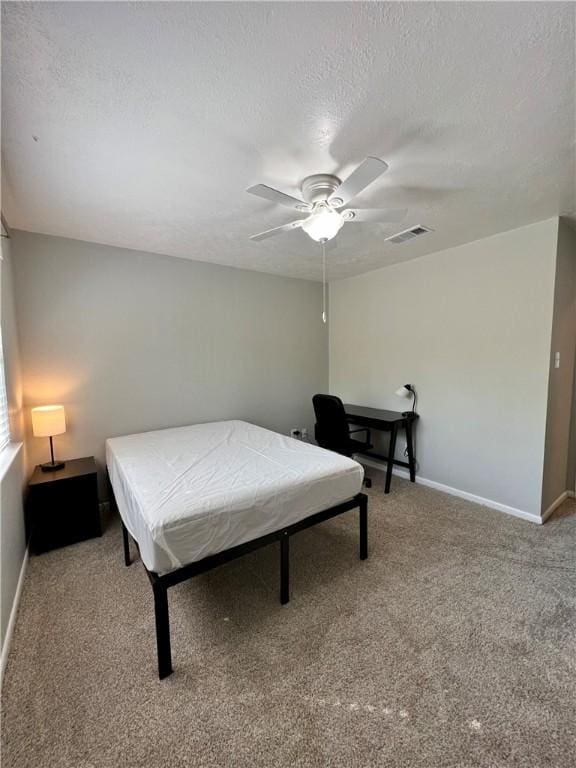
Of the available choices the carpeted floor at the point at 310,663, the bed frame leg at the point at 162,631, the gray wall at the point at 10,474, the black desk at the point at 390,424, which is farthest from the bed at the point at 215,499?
the black desk at the point at 390,424

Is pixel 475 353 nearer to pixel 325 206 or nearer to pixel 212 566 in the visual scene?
pixel 325 206

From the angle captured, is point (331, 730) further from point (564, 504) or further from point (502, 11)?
point (564, 504)

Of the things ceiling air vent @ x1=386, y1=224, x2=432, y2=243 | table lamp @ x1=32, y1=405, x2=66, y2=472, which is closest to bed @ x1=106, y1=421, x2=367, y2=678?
table lamp @ x1=32, y1=405, x2=66, y2=472

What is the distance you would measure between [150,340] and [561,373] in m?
3.83

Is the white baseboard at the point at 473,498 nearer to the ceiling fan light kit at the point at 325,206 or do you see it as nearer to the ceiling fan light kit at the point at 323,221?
the ceiling fan light kit at the point at 325,206

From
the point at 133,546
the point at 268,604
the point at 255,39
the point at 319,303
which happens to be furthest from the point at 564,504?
the point at 255,39

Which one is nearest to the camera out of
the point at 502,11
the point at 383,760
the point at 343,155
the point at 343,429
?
the point at 502,11

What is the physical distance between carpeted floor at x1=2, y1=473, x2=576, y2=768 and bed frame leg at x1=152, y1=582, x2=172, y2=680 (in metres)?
0.06

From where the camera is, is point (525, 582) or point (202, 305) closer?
point (525, 582)

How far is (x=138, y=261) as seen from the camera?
3.21 meters

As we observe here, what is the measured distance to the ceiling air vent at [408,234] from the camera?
2.71m

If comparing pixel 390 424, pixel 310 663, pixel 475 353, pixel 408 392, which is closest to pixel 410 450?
pixel 390 424

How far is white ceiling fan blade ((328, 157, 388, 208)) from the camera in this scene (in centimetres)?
140

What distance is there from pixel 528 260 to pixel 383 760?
3234mm
